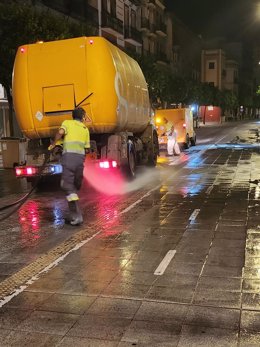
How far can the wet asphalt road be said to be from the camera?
4039 mm

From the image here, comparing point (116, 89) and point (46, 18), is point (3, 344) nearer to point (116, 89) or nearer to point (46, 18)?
point (116, 89)

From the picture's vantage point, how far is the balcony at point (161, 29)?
57.3m

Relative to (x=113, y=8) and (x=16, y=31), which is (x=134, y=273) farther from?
(x=113, y=8)

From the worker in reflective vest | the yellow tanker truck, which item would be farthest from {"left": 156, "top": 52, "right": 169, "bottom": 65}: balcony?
the worker in reflective vest

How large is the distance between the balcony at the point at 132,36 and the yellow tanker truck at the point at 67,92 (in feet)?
109

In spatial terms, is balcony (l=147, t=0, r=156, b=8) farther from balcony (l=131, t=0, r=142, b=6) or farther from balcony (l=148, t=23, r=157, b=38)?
balcony (l=131, t=0, r=142, b=6)

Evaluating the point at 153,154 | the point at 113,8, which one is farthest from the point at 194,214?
the point at 113,8

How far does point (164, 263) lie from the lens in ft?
19.4

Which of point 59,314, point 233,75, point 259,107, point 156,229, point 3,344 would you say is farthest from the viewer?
point 259,107

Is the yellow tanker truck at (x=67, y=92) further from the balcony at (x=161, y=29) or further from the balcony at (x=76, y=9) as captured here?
the balcony at (x=161, y=29)

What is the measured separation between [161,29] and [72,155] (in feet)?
175

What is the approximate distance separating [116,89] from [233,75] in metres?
97.1

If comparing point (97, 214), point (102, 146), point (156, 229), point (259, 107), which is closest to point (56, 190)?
point (102, 146)

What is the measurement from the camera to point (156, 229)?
7.72m
